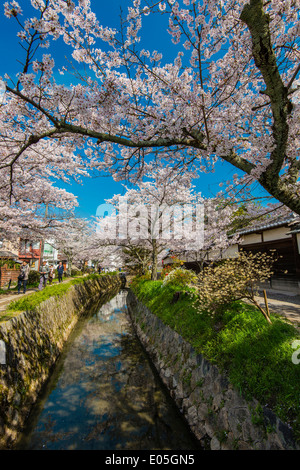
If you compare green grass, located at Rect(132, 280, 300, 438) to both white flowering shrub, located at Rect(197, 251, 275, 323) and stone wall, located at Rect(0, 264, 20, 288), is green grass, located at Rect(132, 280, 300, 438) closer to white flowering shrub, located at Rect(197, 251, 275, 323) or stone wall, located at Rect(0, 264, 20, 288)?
white flowering shrub, located at Rect(197, 251, 275, 323)

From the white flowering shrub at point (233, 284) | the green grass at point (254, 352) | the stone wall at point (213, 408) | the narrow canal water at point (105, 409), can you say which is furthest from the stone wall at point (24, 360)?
the white flowering shrub at point (233, 284)

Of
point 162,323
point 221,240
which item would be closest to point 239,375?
point 162,323

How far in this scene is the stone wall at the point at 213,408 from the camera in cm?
306

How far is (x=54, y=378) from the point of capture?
6.93 m

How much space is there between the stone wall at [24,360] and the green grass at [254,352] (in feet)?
14.7

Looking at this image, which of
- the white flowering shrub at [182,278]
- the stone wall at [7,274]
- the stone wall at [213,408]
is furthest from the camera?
the stone wall at [7,274]

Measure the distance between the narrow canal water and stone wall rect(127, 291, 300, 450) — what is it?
0.37 metres

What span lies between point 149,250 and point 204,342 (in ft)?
51.2

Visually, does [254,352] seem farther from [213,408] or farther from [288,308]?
[288,308]
